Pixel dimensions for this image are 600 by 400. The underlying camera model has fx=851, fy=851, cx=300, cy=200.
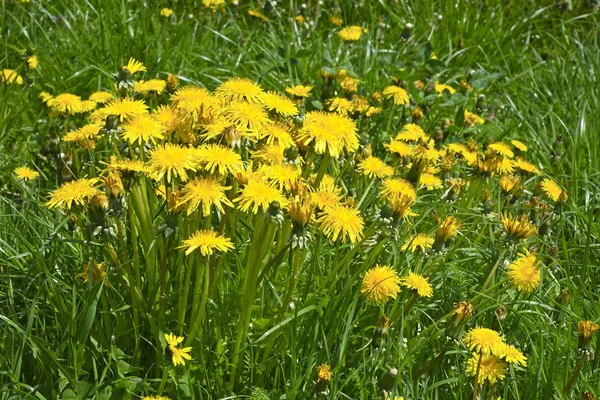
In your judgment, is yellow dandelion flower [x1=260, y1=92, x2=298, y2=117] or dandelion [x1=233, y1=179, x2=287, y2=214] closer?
dandelion [x1=233, y1=179, x2=287, y2=214]

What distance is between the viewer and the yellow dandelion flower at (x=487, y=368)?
1.91 m

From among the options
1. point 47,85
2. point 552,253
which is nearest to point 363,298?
point 552,253

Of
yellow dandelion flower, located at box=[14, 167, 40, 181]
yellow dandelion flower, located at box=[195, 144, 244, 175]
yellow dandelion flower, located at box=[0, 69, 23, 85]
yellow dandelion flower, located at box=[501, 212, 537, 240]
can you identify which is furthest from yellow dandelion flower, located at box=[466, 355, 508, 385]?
yellow dandelion flower, located at box=[0, 69, 23, 85]

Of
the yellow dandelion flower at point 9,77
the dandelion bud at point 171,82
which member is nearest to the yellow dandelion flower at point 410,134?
the dandelion bud at point 171,82

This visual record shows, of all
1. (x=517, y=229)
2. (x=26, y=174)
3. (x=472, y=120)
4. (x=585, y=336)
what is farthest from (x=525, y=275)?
(x=26, y=174)

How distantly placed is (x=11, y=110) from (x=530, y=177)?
2.14m

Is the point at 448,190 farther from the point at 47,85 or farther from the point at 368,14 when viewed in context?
the point at 368,14

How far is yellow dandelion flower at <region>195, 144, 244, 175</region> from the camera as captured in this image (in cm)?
182

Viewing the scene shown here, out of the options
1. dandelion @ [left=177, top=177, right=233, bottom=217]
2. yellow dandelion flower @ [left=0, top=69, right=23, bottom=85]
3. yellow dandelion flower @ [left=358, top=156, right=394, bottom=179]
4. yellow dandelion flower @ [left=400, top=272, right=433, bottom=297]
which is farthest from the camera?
yellow dandelion flower @ [left=0, top=69, right=23, bottom=85]

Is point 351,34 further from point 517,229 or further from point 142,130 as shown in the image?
point 142,130

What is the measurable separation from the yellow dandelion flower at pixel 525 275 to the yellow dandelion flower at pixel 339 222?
48cm

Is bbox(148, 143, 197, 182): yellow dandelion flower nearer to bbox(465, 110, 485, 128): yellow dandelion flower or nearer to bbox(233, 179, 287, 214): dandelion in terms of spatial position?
bbox(233, 179, 287, 214): dandelion

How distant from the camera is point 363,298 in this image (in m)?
2.26

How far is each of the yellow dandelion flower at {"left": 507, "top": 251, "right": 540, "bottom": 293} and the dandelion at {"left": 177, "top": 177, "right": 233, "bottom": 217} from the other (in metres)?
0.81
